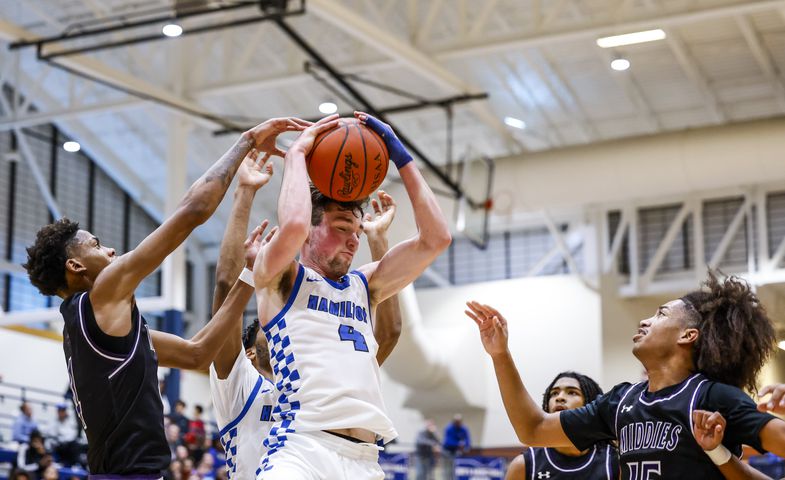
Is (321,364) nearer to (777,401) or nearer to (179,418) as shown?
(777,401)

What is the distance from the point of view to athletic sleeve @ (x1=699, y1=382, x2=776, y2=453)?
493 centimetres

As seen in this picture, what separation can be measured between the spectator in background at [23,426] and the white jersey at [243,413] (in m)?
13.9

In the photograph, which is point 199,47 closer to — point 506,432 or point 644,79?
point 644,79

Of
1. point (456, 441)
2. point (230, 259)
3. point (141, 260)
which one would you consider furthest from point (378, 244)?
point (456, 441)

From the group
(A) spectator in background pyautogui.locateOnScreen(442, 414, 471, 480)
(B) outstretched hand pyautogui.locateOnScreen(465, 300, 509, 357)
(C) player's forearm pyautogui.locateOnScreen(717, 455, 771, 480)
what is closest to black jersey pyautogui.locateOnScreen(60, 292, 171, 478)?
(B) outstretched hand pyautogui.locateOnScreen(465, 300, 509, 357)

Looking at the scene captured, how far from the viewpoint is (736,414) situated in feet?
16.5

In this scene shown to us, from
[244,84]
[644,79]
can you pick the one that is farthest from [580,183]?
[244,84]

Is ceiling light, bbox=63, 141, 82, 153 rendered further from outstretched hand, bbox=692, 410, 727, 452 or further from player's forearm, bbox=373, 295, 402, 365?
outstretched hand, bbox=692, 410, 727, 452

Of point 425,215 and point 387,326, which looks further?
point 387,326

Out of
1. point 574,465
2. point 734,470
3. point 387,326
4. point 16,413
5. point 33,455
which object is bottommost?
point 33,455

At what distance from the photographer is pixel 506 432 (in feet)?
96.2

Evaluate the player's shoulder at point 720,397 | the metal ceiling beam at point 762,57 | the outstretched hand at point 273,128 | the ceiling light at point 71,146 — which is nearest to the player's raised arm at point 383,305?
the outstretched hand at point 273,128

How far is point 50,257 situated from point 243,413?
4.37ft

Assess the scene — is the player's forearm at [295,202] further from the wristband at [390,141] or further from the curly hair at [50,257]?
the curly hair at [50,257]
